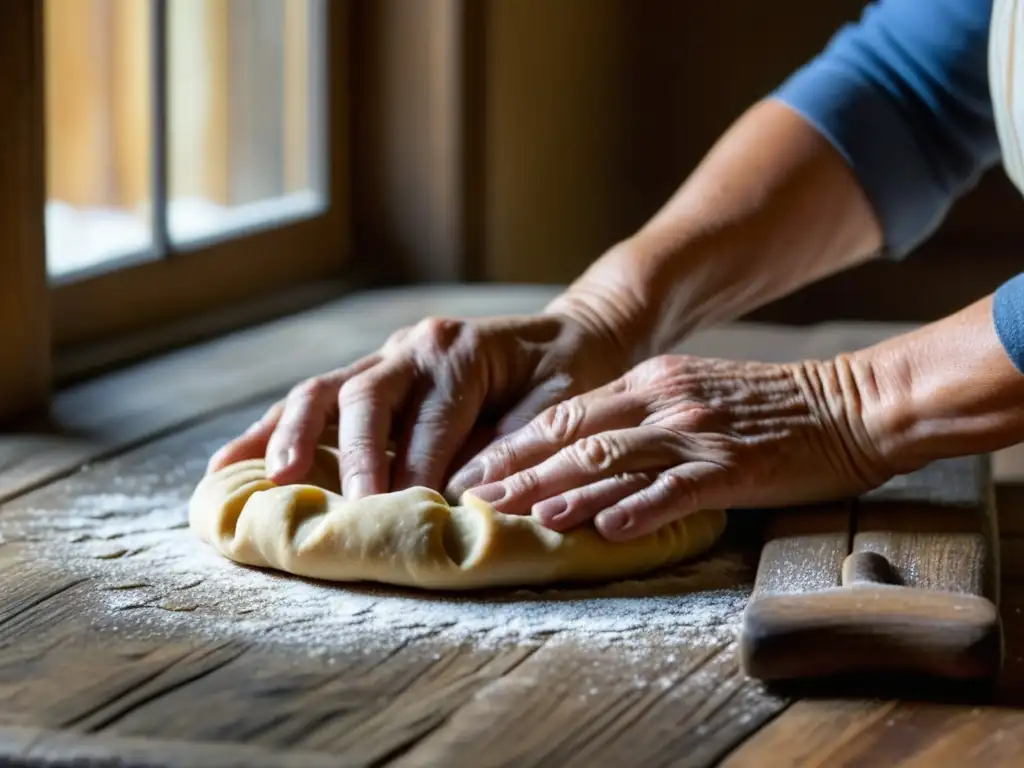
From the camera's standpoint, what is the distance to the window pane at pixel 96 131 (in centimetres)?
164

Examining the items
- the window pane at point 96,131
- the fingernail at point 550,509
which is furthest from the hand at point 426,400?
the window pane at point 96,131

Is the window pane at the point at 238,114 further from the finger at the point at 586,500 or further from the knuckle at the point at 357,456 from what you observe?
the finger at the point at 586,500

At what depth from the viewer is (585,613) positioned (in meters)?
0.88

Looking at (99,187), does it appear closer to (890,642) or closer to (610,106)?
(890,642)

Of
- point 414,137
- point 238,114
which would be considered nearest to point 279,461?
point 238,114

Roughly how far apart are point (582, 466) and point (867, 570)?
0.21 metres

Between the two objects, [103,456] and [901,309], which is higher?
[103,456]

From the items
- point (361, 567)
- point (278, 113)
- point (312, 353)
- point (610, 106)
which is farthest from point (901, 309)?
point (361, 567)

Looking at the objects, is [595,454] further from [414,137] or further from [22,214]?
[414,137]

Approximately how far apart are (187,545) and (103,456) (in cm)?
26

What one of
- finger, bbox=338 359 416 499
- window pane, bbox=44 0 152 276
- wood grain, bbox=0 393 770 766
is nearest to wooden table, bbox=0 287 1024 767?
wood grain, bbox=0 393 770 766

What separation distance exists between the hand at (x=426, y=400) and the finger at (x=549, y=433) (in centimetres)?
4

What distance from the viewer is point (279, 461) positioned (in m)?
1.05

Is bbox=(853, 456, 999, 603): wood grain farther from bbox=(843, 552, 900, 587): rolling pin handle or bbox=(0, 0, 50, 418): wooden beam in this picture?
bbox=(0, 0, 50, 418): wooden beam
